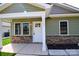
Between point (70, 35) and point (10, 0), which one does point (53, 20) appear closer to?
point (70, 35)

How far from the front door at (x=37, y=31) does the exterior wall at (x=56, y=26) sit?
49.0 inches

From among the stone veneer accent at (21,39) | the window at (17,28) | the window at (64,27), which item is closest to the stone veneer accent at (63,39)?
the window at (64,27)

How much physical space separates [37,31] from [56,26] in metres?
2.53

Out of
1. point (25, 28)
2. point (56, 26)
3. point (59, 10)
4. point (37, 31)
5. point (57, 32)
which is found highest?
point (59, 10)

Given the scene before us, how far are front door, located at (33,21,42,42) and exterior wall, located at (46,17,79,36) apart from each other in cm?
124

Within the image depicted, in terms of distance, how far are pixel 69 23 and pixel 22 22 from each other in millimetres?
5731

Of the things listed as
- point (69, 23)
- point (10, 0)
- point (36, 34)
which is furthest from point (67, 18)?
point (10, 0)

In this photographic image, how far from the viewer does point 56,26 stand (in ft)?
57.7

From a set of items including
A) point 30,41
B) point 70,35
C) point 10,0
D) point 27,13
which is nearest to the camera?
point 10,0

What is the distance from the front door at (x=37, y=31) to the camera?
728 inches

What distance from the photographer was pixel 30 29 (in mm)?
18859

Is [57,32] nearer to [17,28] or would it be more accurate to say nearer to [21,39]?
[21,39]

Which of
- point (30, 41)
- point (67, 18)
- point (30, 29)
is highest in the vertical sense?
point (67, 18)

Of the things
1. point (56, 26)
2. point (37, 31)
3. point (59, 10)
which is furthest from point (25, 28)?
point (59, 10)
